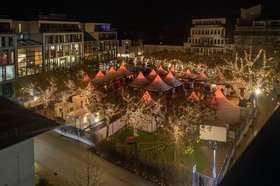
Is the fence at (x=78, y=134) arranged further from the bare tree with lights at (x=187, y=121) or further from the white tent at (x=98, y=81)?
the white tent at (x=98, y=81)

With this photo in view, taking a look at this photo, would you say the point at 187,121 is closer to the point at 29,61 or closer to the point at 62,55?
the point at 29,61

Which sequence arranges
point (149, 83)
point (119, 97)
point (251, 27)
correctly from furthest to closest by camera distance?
point (251, 27) < point (149, 83) < point (119, 97)

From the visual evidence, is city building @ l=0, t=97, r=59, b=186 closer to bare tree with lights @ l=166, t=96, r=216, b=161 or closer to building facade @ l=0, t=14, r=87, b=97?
bare tree with lights @ l=166, t=96, r=216, b=161

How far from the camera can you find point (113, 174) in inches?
471

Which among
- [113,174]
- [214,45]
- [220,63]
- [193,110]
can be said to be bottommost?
[113,174]

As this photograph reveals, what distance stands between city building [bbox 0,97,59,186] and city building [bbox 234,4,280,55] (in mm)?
30011

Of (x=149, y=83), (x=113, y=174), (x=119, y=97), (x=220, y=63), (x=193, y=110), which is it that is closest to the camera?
(x=113, y=174)

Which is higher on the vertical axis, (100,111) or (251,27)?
(251,27)

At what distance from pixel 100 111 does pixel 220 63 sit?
19.6m

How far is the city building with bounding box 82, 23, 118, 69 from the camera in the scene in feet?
144

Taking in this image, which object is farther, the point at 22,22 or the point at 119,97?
the point at 22,22

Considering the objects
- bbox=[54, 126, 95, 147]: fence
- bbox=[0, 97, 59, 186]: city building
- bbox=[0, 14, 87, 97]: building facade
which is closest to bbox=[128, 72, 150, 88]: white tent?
bbox=[54, 126, 95, 147]: fence

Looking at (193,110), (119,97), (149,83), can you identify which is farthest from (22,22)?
(193,110)

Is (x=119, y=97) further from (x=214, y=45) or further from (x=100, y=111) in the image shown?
(x=214, y=45)
